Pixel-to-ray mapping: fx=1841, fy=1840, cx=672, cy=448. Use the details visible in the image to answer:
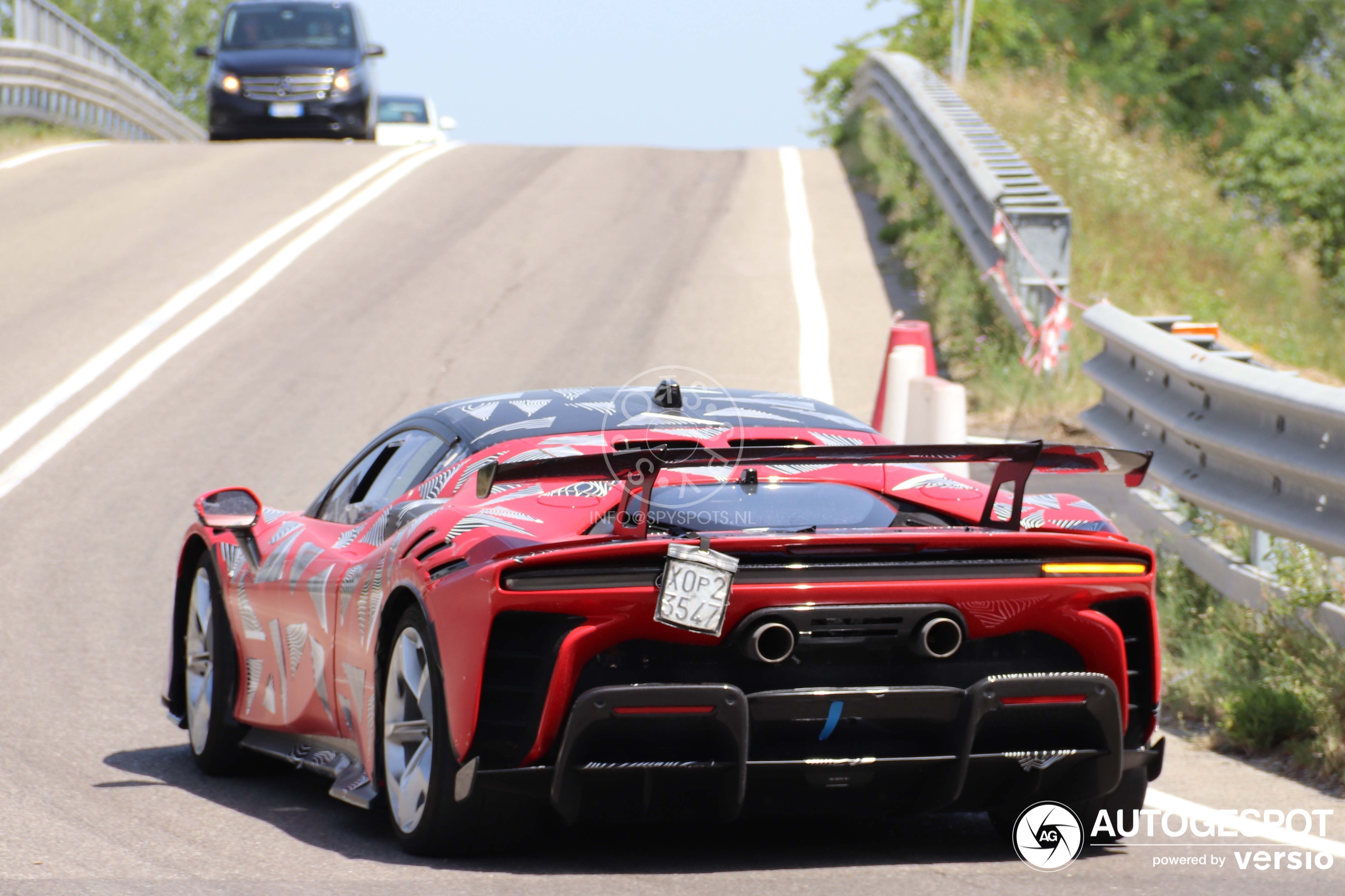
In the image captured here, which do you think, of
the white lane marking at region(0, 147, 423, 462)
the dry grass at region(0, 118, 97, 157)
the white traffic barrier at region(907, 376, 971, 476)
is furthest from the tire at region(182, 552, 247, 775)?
the dry grass at region(0, 118, 97, 157)

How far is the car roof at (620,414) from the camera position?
218 inches

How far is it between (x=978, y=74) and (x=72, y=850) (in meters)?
26.5

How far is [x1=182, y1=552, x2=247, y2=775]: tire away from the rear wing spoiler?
2.11m

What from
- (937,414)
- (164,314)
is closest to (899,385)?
(937,414)

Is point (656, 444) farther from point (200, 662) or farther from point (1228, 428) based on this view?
point (1228, 428)

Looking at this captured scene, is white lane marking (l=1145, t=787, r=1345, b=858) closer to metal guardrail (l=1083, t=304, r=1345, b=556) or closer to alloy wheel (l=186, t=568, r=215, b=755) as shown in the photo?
metal guardrail (l=1083, t=304, r=1345, b=556)

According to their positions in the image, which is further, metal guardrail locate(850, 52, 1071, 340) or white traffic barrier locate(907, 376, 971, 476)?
metal guardrail locate(850, 52, 1071, 340)

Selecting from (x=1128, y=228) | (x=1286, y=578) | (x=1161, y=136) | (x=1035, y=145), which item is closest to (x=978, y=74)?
(x=1161, y=136)

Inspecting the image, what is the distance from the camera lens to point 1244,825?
5.43 metres

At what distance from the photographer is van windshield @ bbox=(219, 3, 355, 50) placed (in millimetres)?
25828

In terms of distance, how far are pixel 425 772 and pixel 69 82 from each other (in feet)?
78.5

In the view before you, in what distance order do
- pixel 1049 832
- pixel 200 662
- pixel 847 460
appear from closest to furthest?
1. pixel 847 460
2. pixel 1049 832
3. pixel 200 662

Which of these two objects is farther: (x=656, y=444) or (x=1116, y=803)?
(x=656, y=444)

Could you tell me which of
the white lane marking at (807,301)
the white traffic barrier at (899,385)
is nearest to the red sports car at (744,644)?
the white traffic barrier at (899,385)
